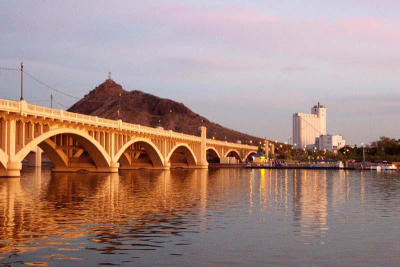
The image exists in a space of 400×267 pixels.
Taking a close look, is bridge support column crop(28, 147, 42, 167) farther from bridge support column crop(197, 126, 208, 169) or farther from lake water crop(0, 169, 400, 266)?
lake water crop(0, 169, 400, 266)

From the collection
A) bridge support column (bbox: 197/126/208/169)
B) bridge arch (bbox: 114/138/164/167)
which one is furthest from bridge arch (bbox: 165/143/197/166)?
bridge arch (bbox: 114/138/164/167)

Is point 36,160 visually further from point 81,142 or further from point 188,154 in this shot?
point 81,142

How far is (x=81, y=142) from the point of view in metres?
81.9

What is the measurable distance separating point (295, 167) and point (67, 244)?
134 meters

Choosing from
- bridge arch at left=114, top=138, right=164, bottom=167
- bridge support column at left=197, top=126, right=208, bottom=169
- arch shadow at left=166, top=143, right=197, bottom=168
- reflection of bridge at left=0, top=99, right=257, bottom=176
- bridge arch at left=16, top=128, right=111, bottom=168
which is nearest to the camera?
reflection of bridge at left=0, top=99, right=257, bottom=176

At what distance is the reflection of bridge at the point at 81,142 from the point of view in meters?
60.1

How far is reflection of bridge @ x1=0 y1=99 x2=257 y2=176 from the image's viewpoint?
6009cm

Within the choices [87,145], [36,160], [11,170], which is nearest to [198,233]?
[11,170]

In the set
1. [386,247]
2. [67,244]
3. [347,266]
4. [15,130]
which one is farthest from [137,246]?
[15,130]

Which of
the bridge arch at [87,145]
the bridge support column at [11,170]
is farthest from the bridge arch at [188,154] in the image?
the bridge support column at [11,170]

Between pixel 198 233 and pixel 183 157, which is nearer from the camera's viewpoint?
pixel 198 233

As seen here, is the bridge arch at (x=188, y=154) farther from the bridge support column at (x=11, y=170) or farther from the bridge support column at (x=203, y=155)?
the bridge support column at (x=11, y=170)

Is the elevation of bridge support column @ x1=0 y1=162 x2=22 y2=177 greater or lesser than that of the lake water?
greater

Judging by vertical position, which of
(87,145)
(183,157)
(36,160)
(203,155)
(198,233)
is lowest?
(198,233)
